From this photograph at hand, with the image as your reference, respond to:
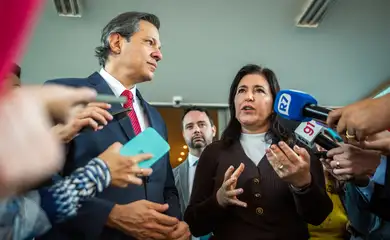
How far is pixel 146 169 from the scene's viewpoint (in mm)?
1177

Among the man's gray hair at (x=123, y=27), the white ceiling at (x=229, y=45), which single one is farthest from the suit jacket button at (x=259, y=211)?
the white ceiling at (x=229, y=45)

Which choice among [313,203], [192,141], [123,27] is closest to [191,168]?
[192,141]

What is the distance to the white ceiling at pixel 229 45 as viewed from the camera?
329 cm

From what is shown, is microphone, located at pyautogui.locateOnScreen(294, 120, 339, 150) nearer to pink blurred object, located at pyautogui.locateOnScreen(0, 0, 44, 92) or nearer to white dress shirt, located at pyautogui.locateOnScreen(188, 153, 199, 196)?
pink blurred object, located at pyautogui.locateOnScreen(0, 0, 44, 92)

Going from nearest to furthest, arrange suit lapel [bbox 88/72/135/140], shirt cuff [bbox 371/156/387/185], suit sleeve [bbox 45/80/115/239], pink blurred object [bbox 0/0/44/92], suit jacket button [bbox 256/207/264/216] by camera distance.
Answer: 1. pink blurred object [bbox 0/0/44/92]
2. suit sleeve [bbox 45/80/115/239]
3. shirt cuff [bbox 371/156/387/185]
4. suit lapel [bbox 88/72/135/140]
5. suit jacket button [bbox 256/207/264/216]

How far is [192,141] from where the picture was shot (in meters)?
3.27

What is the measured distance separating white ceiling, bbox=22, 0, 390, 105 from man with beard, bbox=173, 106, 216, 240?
25.3 inches

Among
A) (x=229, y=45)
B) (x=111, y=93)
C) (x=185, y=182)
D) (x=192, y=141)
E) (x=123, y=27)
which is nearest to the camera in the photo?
(x=111, y=93)

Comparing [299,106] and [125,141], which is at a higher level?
[299,106]

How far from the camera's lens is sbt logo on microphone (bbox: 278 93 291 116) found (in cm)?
134

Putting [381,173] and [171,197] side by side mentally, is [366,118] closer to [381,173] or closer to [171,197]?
[381,173]

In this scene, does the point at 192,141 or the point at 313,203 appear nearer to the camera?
the point at 313,203

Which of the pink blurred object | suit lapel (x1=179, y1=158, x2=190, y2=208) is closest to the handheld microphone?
the pink blurred object

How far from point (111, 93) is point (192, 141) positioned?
183cm
